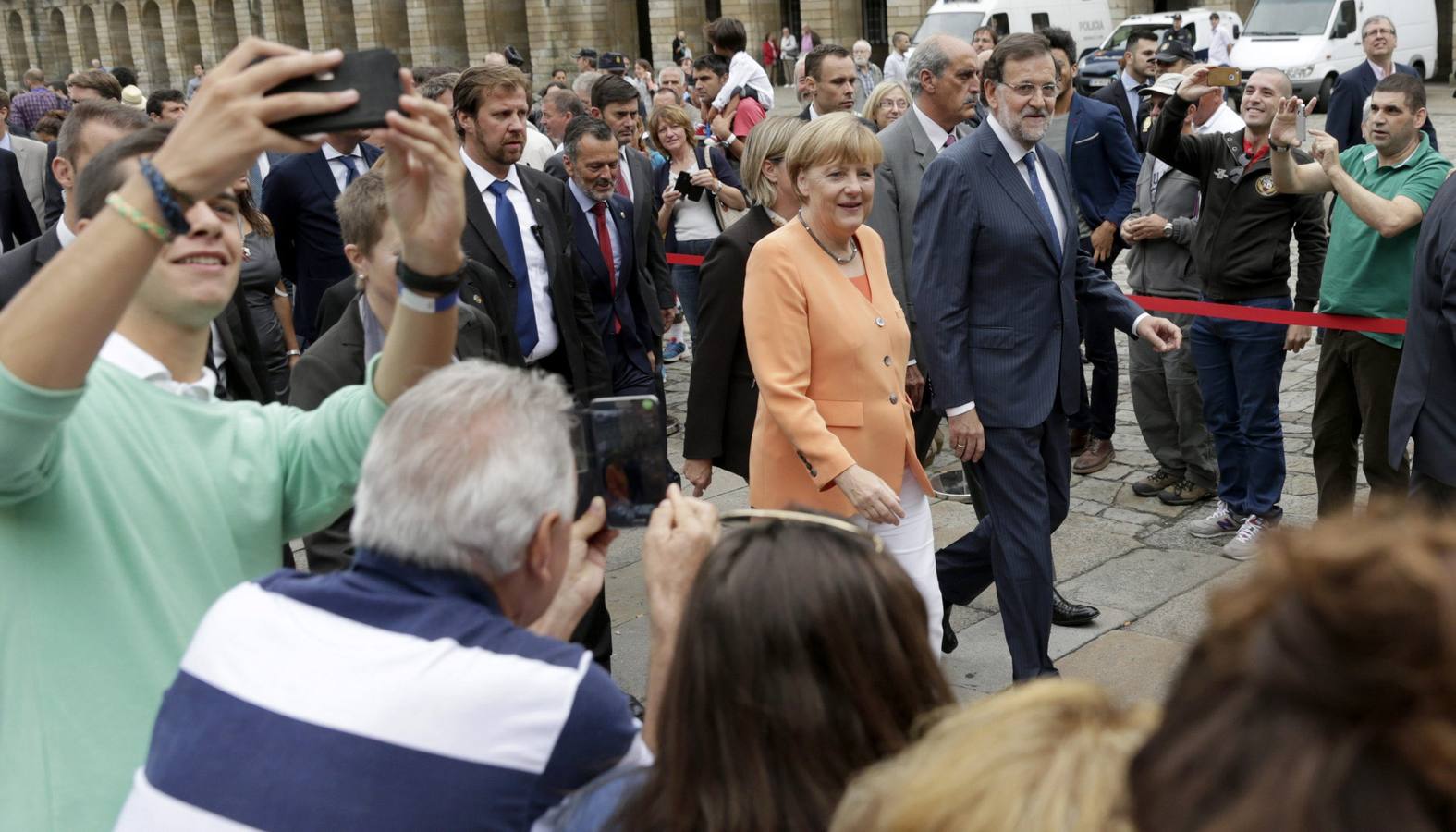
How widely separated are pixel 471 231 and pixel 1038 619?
7.57 feet

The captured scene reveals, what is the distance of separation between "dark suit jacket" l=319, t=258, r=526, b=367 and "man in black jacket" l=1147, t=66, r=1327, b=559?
10.7 feet

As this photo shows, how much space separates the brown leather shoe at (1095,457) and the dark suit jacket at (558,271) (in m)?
2.98

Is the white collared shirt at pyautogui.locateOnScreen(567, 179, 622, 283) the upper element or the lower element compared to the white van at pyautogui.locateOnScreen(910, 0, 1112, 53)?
lower

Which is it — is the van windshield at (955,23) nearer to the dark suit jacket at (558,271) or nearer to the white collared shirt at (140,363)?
the dark suit jacket at (558,271)

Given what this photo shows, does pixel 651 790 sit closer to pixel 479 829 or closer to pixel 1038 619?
pixel 479 829

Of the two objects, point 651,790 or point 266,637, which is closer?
point 651,790

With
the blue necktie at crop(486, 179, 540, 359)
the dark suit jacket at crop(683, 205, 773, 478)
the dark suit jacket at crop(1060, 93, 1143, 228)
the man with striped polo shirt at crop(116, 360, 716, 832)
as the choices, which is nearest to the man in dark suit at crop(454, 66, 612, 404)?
the blue necktie at crop(486, 179, 540, 359)

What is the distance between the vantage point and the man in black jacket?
606 centimetres

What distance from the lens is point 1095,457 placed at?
7363mm

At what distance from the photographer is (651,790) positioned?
162cm

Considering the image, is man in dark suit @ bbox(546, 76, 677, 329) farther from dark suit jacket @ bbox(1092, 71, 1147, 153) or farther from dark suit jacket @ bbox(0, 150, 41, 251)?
dark suit jacket @ bbox(1092, 71, 1147, 153)

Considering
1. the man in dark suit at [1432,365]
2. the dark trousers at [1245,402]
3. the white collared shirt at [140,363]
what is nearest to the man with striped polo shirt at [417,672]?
the white collared shirt at [140,363]

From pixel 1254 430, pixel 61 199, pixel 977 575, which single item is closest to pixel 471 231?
pixel 977 575

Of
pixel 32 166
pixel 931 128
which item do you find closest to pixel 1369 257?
pixel 931 128
